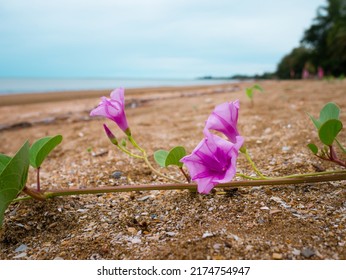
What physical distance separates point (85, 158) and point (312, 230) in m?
1.73

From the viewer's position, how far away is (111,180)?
1815 mm

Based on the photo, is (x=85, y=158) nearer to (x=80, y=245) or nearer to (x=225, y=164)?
(x=80, y=245)

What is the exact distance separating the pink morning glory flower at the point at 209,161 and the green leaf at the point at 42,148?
0.60 m

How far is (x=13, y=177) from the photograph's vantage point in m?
1.14

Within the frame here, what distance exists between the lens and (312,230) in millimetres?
1125

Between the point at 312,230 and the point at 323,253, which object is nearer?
the point at 323,253

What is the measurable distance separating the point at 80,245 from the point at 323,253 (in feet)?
2.83

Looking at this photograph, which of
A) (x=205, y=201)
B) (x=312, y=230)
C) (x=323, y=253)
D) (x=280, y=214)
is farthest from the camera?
(x=205, y=201)

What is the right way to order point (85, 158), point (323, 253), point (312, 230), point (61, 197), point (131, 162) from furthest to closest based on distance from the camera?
point (85, 158), point (131, 162), point (61, 197), point (312, 230), point (323, 253)

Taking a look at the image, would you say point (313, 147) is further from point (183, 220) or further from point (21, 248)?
point (21, 248)

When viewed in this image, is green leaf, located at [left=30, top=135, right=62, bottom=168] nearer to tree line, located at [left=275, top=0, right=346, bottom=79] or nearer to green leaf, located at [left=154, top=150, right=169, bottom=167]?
green leaf, located at [left=154, top=150, right=169, bottom=167]

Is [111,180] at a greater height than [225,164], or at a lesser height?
lesser

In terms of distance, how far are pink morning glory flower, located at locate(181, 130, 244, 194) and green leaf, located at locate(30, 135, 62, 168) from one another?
60cm
